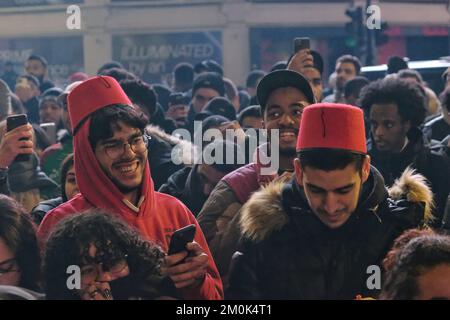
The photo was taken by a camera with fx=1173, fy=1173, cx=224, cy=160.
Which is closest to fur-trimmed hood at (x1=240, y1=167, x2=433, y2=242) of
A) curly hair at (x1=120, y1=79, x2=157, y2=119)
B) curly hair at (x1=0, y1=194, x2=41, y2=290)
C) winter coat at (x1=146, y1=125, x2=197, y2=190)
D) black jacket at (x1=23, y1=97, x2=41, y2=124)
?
curly hair at (x1=0, y1=194, x2=41, y2=290)

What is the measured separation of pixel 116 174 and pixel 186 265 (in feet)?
2.44

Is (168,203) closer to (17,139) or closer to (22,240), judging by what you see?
(22,240)

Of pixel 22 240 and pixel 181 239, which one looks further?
pixel 22 240

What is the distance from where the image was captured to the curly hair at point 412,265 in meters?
3.50

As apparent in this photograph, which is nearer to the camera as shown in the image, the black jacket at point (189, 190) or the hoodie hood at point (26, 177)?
the black jacket at point (189, 190)

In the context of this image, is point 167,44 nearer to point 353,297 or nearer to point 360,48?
point 360,48

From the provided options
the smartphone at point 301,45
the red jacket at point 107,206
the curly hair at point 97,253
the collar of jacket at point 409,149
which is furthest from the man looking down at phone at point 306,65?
the curly hair at point 97,253

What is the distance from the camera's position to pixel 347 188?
13.1 ft

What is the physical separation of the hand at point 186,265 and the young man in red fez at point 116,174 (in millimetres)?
467

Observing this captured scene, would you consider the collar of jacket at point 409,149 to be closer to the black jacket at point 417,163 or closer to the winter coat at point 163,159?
the black jacket at point 417,163

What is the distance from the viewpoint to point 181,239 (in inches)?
146

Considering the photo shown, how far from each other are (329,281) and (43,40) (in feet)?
91.8

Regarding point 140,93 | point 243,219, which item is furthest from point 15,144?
point 140,93

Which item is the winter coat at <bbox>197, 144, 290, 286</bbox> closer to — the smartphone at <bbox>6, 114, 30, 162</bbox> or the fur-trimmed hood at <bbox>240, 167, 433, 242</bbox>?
the fur-trimmed hood at <bbox>240, 167, 433, 242</bbox>
